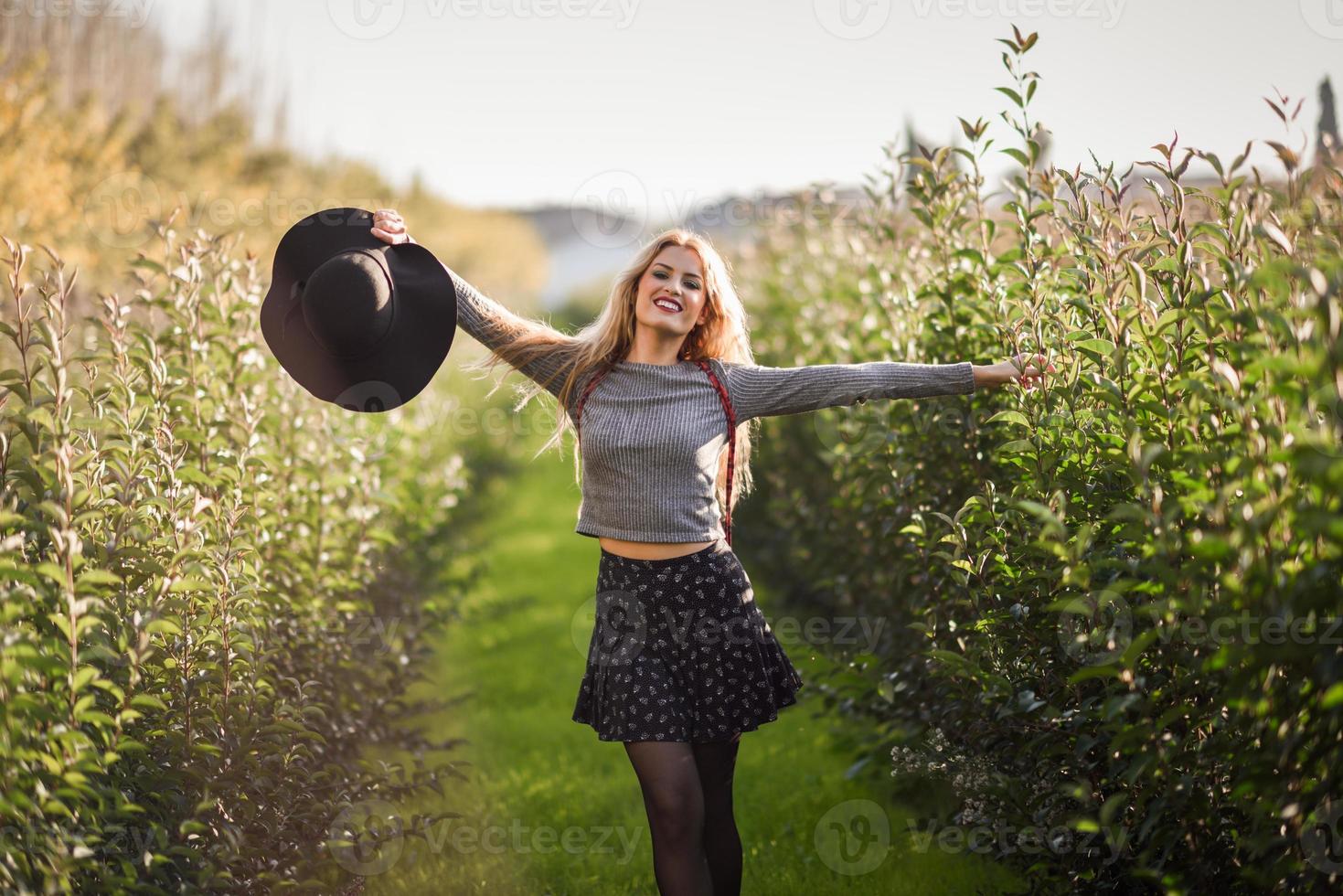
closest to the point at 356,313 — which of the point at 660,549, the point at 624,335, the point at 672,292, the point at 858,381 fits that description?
the point at 624,335

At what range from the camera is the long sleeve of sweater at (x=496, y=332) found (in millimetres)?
3166

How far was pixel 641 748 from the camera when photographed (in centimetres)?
266

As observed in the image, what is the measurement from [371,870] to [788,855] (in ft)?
4.82

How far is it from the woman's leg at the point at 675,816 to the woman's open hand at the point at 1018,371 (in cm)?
130

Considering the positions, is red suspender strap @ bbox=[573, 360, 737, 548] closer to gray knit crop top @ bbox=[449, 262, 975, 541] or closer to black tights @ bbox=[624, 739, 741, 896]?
gray knit crop top @ bbox=[449, 262, 975, 541]

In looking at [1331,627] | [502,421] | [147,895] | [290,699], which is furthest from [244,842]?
[502,421]

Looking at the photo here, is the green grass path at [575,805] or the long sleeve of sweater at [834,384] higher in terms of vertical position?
the long sleeve of sweater at [834,384]

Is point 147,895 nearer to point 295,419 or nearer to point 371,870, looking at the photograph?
point 371,870

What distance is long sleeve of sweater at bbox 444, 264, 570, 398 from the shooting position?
3.17 m

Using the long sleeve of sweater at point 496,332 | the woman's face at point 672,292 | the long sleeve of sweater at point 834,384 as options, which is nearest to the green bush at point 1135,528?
the long sleeve of sweater at point 834,384

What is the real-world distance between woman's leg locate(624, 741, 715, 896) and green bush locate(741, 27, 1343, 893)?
73 centimetres

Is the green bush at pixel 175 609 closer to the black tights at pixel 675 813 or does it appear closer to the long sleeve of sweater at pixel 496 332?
the long sleeve of sweater at pixel 496 332

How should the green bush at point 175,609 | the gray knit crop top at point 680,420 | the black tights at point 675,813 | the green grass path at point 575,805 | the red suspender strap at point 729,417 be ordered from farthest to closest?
the green grass path at point 575,805, the red suspender strap at point 729,417, the gray knit crop top at point 680,420, the black tights at point 675,813, the green bush at point 175,609

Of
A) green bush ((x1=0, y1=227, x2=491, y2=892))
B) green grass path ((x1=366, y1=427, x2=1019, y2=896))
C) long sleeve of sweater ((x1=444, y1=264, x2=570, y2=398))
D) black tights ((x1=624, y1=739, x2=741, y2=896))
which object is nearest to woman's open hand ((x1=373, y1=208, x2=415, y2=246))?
long sleeve of sweater ((x1=444, y1=264, x2=570, y2=398))
